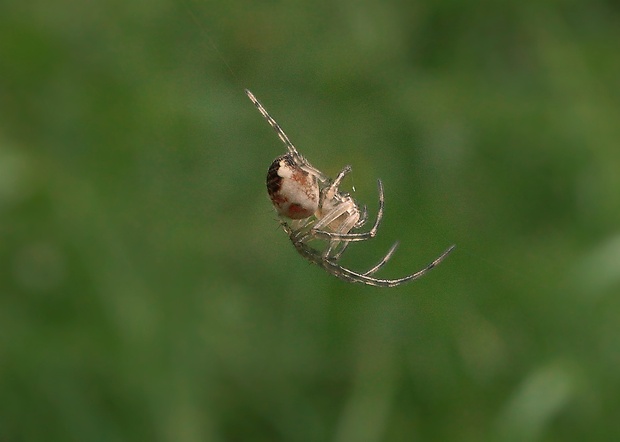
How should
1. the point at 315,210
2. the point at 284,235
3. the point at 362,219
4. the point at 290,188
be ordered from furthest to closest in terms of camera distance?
the point at 284,235, the point at 362,219, the point at 315,210, the point at 290,188

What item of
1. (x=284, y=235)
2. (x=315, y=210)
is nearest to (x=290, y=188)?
(x=315, y=210)

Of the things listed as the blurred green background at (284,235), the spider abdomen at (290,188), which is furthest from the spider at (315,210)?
the blurred green background at (284,235)

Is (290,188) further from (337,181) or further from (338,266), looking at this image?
(338,266)

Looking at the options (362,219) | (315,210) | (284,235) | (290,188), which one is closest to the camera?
(290,188)

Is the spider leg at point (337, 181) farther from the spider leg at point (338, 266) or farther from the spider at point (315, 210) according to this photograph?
the spider leg at point (338, 266)

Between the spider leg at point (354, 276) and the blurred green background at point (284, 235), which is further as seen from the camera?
the blurred green background at point (284, 235)

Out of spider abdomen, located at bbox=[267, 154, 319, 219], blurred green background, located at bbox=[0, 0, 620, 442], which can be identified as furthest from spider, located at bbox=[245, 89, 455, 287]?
blurred green background, located at bbox=[0, 0, 620, 442]

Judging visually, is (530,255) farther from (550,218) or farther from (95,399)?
(95,399)
